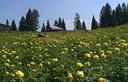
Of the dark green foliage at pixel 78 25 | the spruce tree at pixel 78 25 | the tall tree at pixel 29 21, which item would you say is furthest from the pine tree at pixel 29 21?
the dark green foliage at pixel 78 25

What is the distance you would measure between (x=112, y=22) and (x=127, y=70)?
9464 cm

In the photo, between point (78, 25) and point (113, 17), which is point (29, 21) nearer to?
point (113, 17)

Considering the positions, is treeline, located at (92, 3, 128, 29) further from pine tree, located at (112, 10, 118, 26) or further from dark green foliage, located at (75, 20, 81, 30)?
dark green foliage, located at (75, 20, 81, 30)

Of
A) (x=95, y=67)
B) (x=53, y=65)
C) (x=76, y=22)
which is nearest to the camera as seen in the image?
(x=95, y=67)

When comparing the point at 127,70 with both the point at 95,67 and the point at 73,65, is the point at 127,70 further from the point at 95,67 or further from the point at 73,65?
the point at 73,65

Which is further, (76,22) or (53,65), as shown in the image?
(76,22)

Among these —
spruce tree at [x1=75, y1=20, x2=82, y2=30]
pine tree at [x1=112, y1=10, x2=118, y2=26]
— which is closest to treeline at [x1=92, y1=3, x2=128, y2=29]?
pine tree at [x1=112, y1=10, x2=118, y2=26]

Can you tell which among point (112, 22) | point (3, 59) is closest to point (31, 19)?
point (112, 22)

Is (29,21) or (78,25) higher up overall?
(29,21)

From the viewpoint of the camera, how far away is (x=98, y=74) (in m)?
9.35

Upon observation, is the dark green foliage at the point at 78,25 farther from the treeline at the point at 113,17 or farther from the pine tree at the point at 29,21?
the pine tree at the point at 29,21

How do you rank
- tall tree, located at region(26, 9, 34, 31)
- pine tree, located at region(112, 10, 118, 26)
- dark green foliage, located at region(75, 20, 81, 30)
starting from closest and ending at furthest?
tall tree, located at region(26, 9, 34, 31) < pine tree, located at region(112, 10, 118, 26) < dark green foliage, located at region(75, 20, 81, 30)

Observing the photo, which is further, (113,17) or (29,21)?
(113,17)

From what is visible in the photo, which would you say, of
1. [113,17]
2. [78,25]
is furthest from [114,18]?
[78,25]
